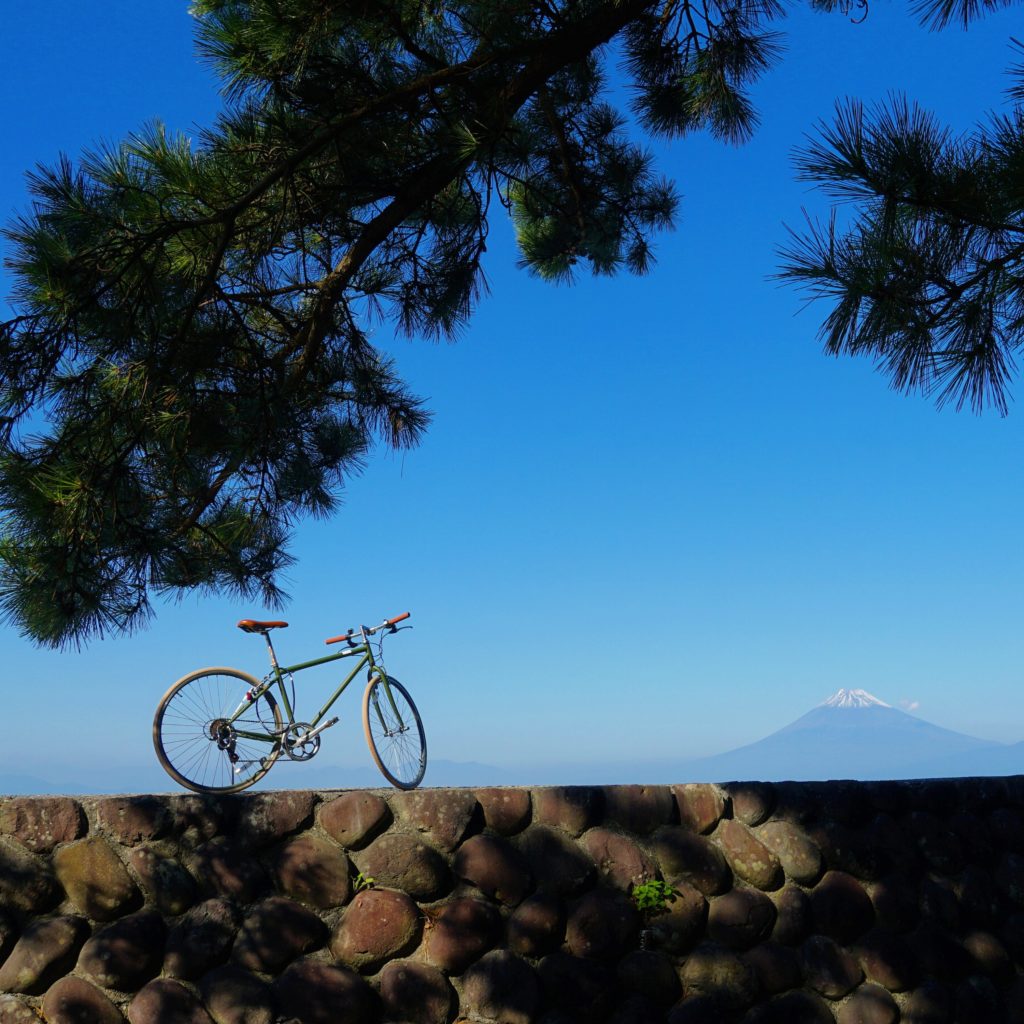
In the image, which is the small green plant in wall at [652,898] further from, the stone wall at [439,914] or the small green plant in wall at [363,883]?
the small green plant in wall at [363,883]

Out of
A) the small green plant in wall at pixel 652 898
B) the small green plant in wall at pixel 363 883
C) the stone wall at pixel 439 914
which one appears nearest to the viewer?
the stone wall at pixel 439 914

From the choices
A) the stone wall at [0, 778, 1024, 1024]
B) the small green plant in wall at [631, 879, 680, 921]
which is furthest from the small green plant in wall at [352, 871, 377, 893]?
the small green plant in wall at [631, 879, 680, 921]

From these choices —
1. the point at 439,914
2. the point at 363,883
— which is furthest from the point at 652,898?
the point at 363,883

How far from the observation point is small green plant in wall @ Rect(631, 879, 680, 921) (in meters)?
3.73

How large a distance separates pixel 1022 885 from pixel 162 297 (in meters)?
4.22

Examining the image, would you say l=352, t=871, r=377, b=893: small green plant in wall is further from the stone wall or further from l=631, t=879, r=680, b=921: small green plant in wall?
l=631, t=879, r=680, b=921: small green plant in wall

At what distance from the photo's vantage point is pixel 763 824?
13.4ft

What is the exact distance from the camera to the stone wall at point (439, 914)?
134 inches

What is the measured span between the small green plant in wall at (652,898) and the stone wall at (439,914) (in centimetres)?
2

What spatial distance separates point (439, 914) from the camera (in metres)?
3.55

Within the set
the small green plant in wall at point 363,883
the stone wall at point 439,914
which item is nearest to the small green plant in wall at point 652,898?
the stone wall at point 439,914

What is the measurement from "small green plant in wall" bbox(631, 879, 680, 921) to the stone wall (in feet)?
0.08

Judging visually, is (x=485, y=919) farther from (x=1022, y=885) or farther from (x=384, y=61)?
(x=384, y=61)

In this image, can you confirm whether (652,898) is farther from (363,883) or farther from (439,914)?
(363,883)
